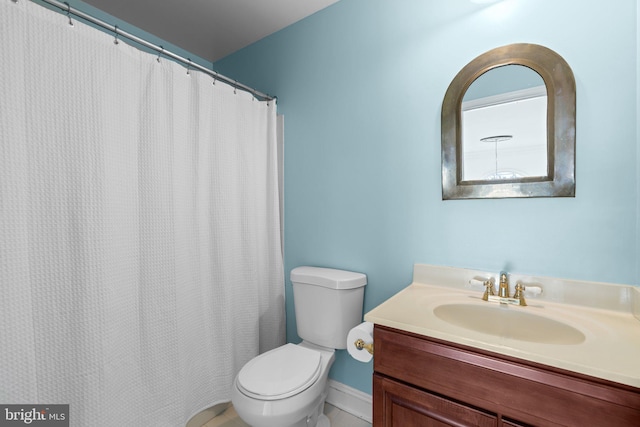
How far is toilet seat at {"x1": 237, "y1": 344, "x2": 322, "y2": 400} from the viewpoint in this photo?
4.01 feet

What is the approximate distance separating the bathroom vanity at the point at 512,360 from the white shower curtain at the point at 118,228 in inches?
41.2

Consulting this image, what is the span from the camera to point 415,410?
3.20 feet

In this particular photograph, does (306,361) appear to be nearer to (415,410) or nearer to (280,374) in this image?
(280,374)

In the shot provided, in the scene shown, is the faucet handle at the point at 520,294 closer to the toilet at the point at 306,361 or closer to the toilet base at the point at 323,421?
the toilet at the point at 306,361

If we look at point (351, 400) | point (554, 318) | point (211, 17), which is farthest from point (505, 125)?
point (211, 17)

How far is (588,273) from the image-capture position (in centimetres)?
Result: 113

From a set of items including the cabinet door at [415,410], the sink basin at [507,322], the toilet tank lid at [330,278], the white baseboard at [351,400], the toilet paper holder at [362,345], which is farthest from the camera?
the white baseboard at [351,400]

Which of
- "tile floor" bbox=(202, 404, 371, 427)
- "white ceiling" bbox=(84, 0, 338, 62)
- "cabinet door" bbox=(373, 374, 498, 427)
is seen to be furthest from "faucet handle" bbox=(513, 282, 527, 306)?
"white ceiling" bbox=(84, 0, 338, 62)

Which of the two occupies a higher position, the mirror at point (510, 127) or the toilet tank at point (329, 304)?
the mirror at point (510, 127)

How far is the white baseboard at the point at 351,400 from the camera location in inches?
66.6

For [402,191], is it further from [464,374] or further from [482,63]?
[464,374]

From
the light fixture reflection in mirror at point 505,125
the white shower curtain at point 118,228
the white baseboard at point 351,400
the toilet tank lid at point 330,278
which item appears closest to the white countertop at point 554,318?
the toilet tank lid at point 330,278

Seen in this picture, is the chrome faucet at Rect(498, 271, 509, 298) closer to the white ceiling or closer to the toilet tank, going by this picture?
the toilet tank

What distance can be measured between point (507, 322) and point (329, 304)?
830 millimetres
